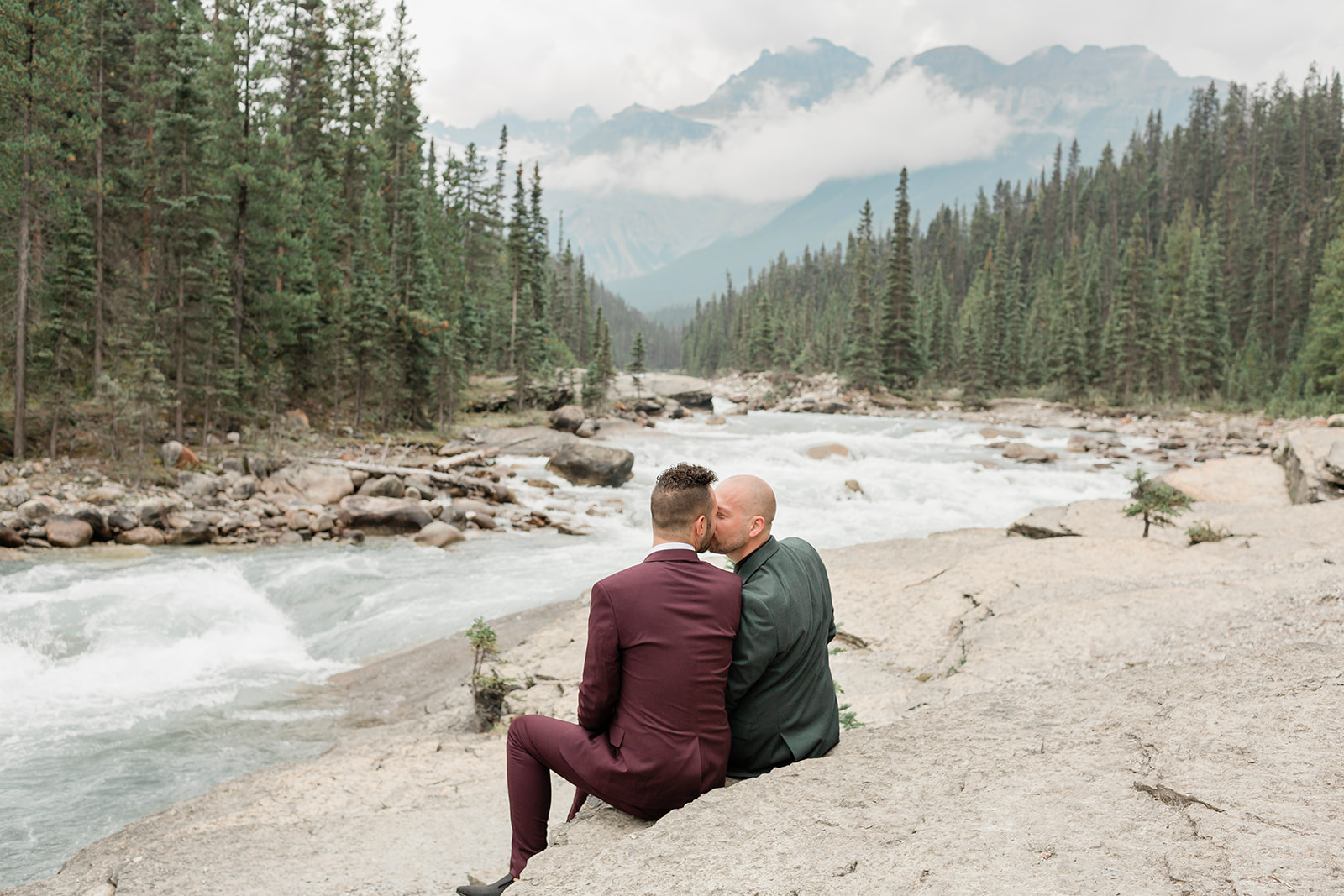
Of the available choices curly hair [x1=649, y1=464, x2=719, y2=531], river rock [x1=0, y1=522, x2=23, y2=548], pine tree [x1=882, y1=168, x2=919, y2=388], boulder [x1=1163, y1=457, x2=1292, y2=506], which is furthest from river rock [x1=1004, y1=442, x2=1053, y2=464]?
pine tree [x1=882, y1=168, x2=919, y2=388]

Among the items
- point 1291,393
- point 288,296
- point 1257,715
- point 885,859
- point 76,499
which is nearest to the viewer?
point 885,859

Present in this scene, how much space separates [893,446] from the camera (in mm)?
29688

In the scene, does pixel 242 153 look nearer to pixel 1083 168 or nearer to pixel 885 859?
pixel 885 859

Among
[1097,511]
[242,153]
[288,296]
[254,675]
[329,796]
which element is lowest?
[254,675]

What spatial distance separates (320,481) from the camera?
18.2 metres

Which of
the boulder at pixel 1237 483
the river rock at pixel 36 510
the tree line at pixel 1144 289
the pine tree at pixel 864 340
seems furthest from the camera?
the pine tree at pixel 864 340

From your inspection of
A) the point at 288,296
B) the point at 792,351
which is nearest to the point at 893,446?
the point at 288,296

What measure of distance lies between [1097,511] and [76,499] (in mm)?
19748

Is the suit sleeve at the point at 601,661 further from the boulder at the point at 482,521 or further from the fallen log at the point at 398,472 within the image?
the fallen log at the point at 398,472

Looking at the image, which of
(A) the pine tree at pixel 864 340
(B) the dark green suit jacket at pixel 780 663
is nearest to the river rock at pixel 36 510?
(B) the dark green suit jacket at pixel 780 663

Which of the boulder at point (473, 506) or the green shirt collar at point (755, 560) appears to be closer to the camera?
the green shirt collar at point (755, 560)

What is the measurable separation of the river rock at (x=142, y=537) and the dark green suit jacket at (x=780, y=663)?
14909 mm

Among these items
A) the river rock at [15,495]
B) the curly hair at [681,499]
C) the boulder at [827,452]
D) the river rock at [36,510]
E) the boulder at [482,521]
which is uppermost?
the curly hair at [681,499]

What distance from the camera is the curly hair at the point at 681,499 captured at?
2.89 m
